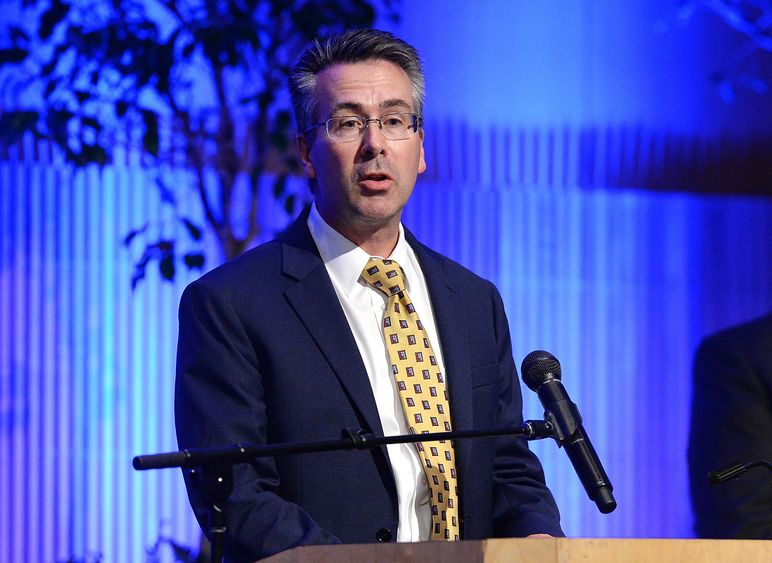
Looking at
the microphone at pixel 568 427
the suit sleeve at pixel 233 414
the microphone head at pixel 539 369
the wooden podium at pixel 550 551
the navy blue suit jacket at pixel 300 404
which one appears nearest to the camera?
the wooden podium at pixel 550 551

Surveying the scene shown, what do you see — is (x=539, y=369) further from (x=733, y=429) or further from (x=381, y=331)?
(x=733, y=429)

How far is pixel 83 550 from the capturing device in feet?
13.3

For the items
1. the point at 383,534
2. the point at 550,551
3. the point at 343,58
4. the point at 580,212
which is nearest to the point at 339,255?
the point at 343,58

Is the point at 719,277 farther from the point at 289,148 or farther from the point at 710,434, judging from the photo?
the point at 710,434

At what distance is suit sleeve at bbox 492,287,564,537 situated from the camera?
7.48 feet

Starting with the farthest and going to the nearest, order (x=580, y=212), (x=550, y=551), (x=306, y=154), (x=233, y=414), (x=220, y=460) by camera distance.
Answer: (x=580, y=212) < (x=306, y=154) < (x=233, y=414) < (x=220, y=460) < (x=550, y=551)

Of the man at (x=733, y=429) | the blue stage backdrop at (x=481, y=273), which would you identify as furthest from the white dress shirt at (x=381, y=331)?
the blue stage backdrop at (x=481, y=273)

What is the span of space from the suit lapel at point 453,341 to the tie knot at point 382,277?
A: 87 mm

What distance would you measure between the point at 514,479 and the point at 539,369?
1.93 ft

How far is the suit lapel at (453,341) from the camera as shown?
2.24 meters

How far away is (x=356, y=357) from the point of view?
7.26 feet

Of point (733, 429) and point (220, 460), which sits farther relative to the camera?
point (733, 429)

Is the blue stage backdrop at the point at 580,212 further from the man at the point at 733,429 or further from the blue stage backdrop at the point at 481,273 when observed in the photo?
the man at the point at 733,429

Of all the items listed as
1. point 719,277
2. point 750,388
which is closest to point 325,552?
point 750,388
